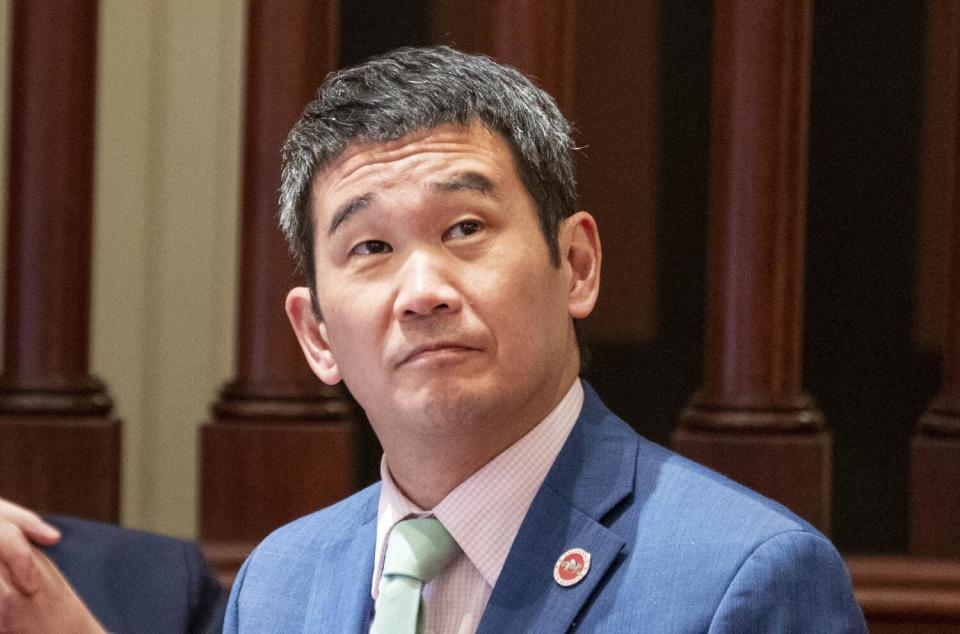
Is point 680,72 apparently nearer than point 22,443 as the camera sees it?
No

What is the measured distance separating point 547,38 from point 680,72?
0.90 metres

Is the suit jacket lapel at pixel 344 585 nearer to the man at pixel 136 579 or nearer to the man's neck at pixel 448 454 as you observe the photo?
the man's neck at pixel 448 454

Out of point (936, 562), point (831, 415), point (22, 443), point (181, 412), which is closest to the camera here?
point (936, 562)

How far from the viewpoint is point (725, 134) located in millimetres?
3533

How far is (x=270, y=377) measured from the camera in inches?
142

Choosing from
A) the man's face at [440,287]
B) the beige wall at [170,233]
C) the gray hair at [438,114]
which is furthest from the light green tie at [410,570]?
the beige wall at [170,233]

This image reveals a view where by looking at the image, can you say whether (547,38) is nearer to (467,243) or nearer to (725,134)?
(725,134)

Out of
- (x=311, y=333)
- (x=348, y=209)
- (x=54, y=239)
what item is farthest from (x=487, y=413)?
(x=54, y=239)

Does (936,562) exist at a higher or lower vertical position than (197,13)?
lower

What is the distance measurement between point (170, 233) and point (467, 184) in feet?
9.87

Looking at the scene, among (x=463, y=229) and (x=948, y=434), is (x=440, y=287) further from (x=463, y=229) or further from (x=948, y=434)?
(x=948, y=434)

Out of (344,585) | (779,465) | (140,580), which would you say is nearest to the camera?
(344,585)

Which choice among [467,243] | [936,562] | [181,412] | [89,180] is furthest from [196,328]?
[467,243]

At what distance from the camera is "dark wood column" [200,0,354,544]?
3537mm
